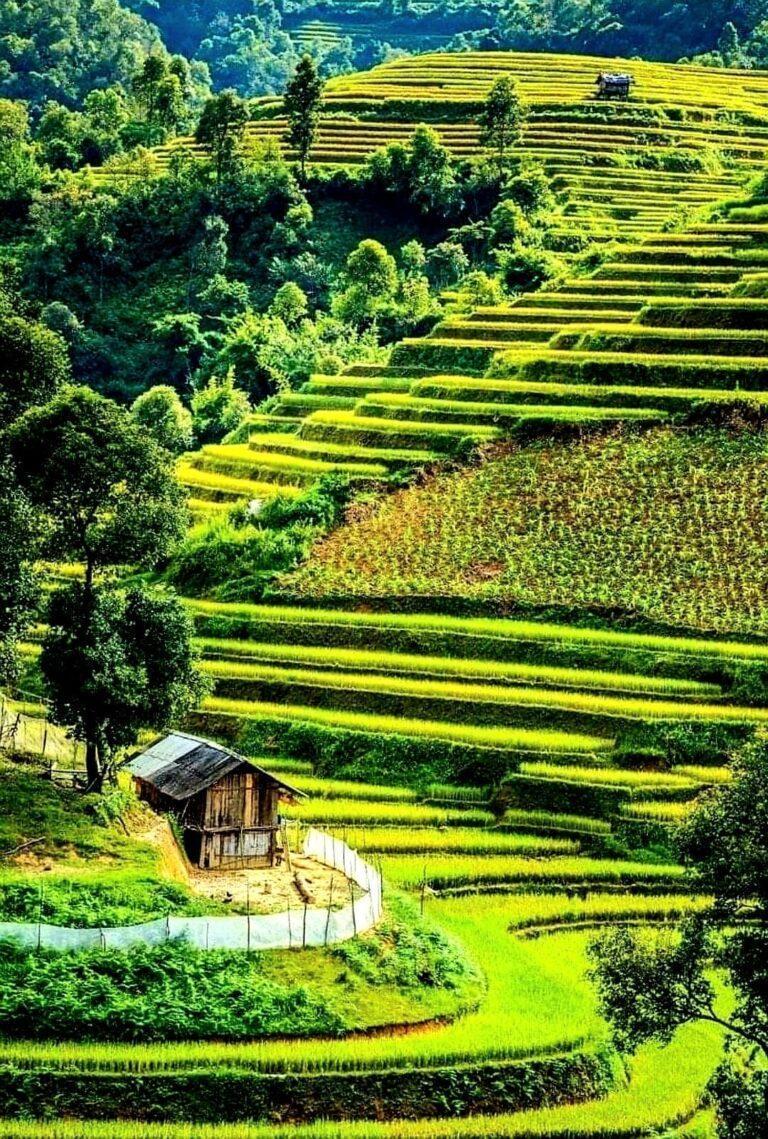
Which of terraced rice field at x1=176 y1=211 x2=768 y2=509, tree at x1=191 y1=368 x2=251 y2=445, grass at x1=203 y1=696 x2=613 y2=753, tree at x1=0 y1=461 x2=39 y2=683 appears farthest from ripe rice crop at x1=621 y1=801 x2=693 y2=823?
tree at x1=191 y1=368 x2=251 y2=445

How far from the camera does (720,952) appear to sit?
1631 centimetres

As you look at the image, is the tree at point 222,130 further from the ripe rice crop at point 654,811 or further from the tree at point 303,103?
the ripe rice crop at point 654,811

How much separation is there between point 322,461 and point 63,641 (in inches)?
619

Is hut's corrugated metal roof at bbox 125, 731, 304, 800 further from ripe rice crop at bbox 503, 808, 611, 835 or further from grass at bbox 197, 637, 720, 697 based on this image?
ripe rice crop at bbox 503, 808, 611, 835

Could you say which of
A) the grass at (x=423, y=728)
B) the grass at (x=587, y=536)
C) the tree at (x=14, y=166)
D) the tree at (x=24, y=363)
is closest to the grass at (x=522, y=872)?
the grass at (x=423, y=728)

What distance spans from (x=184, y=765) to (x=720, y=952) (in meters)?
9.83

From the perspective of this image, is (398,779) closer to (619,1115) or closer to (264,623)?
(264,623)

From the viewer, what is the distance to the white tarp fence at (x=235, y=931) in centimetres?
1936

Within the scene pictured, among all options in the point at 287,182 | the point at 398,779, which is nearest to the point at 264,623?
the point at 398,779

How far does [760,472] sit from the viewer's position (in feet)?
115

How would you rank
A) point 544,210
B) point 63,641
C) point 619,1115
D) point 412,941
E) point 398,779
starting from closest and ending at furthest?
point 619,1115
point 412,941
point 63,641
point 398,779
point 544,210

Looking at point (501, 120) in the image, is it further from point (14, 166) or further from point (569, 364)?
point (569, 364)

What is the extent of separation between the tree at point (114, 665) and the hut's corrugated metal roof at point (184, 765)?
2.05ft

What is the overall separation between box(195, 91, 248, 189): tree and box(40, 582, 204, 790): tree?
148 ft
